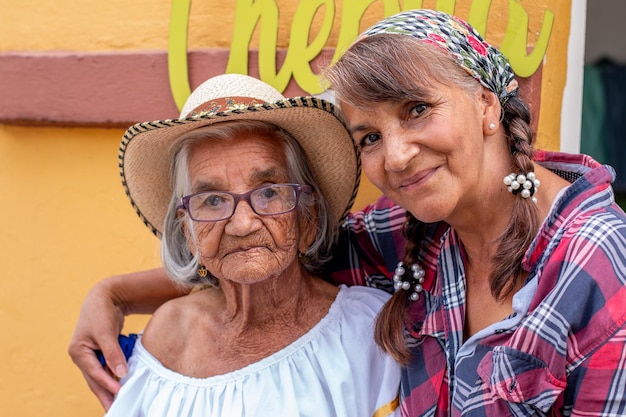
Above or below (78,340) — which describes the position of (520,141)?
above

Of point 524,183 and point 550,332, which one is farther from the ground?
point 524,183

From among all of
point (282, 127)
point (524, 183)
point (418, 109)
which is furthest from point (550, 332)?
point (282, 127)

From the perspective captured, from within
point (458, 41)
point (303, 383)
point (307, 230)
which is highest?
point (458, 41)

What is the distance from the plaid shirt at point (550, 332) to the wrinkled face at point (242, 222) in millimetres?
488

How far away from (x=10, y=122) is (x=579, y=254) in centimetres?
255

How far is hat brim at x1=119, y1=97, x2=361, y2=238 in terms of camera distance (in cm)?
232

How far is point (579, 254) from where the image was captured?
1.79 meters

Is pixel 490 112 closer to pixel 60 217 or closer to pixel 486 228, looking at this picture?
pixel 486 228

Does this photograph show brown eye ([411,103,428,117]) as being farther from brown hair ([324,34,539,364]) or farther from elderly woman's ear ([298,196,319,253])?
elderly woman's ear ([298,196,319,253])

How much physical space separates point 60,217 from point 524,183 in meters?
2.20

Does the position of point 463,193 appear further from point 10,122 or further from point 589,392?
point 10,122

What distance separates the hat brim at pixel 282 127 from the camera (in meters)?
2.32

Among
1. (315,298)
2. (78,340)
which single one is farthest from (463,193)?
(78,340)

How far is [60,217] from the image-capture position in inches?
134
